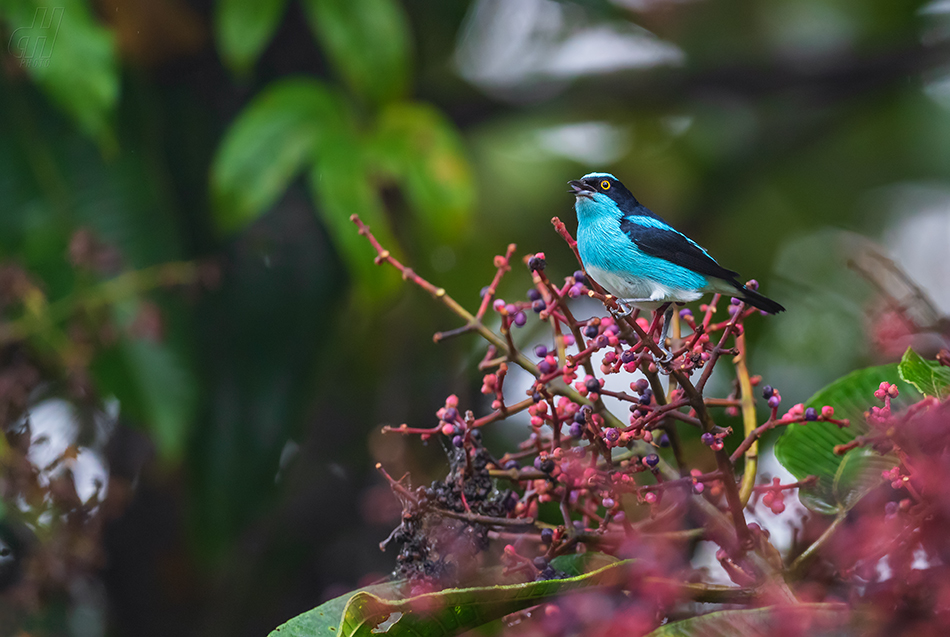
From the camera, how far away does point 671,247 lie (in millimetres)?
640

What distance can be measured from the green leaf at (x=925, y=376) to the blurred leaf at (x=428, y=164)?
3.48ft

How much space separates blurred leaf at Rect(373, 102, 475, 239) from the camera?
160 cm

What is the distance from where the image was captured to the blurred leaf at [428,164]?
160 centimetres

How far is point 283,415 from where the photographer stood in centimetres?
200

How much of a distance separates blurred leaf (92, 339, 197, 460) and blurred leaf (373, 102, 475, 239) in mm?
618

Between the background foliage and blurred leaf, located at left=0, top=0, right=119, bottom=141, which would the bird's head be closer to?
the background foliage

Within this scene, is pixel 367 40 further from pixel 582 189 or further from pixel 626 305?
pixel 626 305

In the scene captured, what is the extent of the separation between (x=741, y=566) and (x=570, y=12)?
2.22 metres

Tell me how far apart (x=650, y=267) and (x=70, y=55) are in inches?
48.0

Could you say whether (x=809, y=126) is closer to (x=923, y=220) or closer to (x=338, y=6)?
(x=923, y=220)

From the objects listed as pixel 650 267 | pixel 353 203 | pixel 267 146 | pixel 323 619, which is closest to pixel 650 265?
pixel 650 267

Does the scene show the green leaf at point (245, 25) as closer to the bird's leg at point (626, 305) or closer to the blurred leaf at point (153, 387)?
the blurred leaf at point (153, 387)

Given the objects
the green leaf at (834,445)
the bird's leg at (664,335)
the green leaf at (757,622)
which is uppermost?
the bird's leg at (664,335)

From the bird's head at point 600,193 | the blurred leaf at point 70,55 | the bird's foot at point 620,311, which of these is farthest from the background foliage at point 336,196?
the bird's foot at point 620,311
